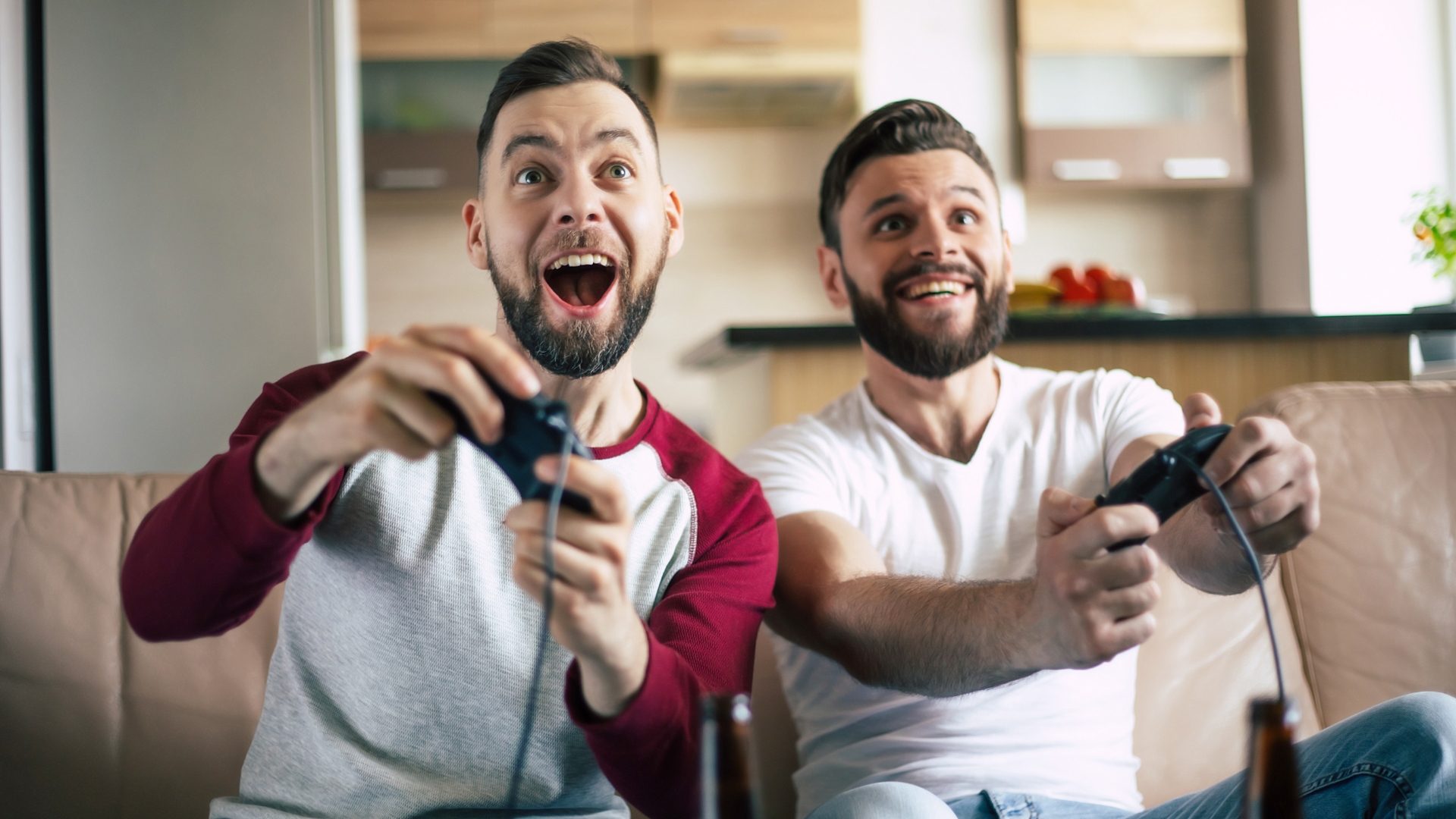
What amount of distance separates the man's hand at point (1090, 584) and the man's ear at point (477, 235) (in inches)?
26.9

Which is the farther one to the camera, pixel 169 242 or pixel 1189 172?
pixel 1189 172

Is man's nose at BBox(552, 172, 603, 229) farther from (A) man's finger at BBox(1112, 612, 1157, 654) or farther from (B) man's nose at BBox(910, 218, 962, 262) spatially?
(A) man's finger at BBox(1112, 612, 1157, 654)

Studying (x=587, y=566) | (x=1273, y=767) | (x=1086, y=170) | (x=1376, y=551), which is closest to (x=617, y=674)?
(x=587, y=566)

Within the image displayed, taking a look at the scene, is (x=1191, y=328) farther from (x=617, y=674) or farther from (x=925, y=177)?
(x=617, y=674)

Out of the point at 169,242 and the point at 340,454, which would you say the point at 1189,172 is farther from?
the point at 340,454

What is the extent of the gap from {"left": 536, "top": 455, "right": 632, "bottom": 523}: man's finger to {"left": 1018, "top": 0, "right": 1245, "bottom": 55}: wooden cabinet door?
12.8ft

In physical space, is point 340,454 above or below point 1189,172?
below

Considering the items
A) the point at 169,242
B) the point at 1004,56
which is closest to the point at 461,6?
the point at 1004,56

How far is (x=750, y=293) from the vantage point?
444 centimetres

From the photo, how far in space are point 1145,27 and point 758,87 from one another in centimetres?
150

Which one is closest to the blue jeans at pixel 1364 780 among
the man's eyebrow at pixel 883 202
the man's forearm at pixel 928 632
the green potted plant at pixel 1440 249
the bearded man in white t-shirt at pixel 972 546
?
the bearded man in white t-shirt at pixel 972 546

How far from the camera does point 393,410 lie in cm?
74

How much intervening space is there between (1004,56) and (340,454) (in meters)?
4.14

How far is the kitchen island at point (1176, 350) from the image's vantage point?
6.91ft
